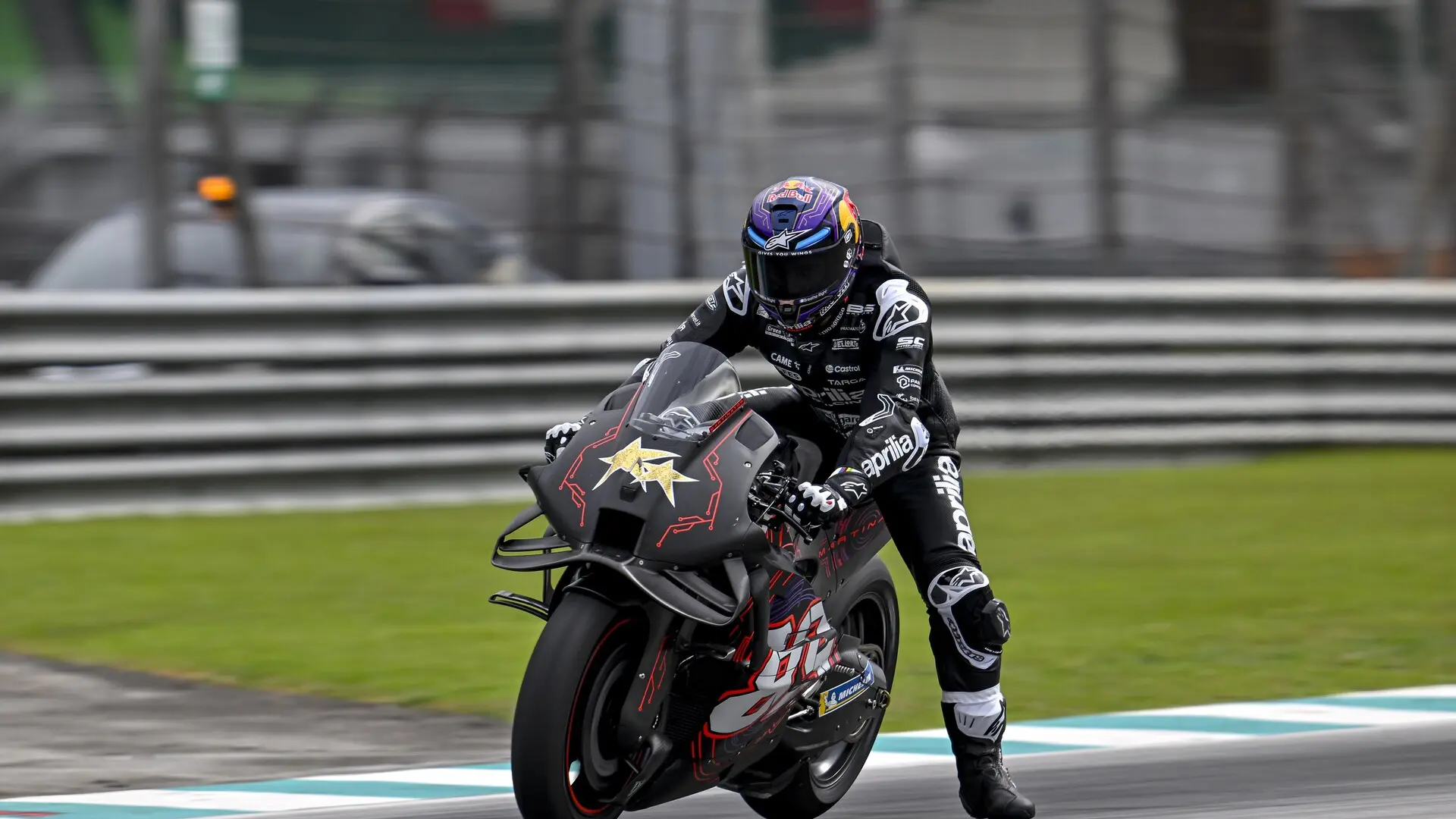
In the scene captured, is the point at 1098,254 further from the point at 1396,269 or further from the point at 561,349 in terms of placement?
the point at 561,349

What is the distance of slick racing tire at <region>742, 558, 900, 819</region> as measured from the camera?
5793 millimetres

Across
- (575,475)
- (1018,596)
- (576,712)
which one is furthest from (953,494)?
(1018,596)

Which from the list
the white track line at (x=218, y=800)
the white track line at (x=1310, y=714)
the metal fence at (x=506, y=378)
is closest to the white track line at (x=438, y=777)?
the white track line at (x=218, y=800)

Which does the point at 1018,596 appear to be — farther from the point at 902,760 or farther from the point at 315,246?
the point at 315,246

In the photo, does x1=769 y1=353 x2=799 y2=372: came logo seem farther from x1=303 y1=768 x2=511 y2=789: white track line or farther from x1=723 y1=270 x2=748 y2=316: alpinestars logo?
x1=303 y1=768 x2=511 y2=789: white track line

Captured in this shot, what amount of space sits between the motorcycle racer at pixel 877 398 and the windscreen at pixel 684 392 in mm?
162

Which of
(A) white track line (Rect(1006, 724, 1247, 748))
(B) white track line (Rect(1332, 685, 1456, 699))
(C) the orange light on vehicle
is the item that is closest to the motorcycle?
(A) white track line (Rect(1006, 724, 1247, 748))

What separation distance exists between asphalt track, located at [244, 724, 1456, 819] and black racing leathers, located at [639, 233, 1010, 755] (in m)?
0.38

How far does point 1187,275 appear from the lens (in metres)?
12.5

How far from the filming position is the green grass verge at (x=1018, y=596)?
7.65m

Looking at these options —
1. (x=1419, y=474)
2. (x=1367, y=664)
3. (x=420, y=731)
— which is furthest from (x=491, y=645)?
(x=1419, y=474)

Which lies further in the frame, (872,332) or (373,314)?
(373,314)

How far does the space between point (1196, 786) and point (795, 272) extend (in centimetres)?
192

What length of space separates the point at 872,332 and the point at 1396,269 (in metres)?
8.19
